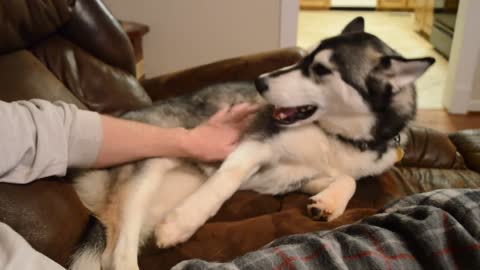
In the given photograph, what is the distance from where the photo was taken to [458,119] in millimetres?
3607

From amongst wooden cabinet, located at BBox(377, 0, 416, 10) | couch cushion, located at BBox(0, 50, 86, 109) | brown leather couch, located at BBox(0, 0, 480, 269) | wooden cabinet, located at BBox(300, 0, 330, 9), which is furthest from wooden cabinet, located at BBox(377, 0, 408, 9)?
couch cushion, located at BBox(0, 50, 86, 109)

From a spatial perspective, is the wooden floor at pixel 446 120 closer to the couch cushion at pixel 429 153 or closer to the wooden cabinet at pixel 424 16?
the couch cushion at pixel 429 153

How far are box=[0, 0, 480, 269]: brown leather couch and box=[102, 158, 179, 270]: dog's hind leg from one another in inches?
2.2

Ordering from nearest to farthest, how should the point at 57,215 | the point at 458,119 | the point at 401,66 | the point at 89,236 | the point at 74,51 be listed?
the point at 57,215
the point at 89,236
the point at 401,66
the point at 74,51
the point at 458,119

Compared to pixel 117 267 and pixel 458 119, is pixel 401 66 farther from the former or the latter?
pixel 458 119

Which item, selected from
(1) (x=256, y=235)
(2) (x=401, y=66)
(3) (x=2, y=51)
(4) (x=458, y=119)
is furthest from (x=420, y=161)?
(4) (x=458, y=119)

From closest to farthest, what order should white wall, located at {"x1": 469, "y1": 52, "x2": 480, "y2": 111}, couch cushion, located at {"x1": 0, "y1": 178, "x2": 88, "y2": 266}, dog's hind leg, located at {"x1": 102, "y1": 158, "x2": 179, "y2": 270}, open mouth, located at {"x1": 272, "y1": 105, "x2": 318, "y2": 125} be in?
1. couch cushion, located at {"x1": 0, "y1": 178, "x2": 88, "y2": 266}
2. dog's hind leg, located at {"x1": 102, "y1": 158, "x2": 179, "y2": 270}
3. open mouth, located at {"x1": 272, "y1": 105, "x2": 318, "y2": 125}
4. white wall, located at {"x1": 469, "y1": 52, "x2": 480, "y2": 111}

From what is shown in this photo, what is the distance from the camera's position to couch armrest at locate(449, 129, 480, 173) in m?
1.96

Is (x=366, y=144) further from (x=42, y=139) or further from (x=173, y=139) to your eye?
(x=42, y=139)

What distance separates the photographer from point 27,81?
1506 mm

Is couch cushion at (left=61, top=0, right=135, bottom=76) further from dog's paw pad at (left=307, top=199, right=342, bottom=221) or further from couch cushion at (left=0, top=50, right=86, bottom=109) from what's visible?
dog's paw pad at (left=307, top=199, right=342, bottom=221)

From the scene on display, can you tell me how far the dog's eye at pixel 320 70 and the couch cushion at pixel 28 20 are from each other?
0.89m

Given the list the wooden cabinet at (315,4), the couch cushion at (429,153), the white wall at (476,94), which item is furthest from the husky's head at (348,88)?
the wooden cabinet at (315,4)

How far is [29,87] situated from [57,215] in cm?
58
